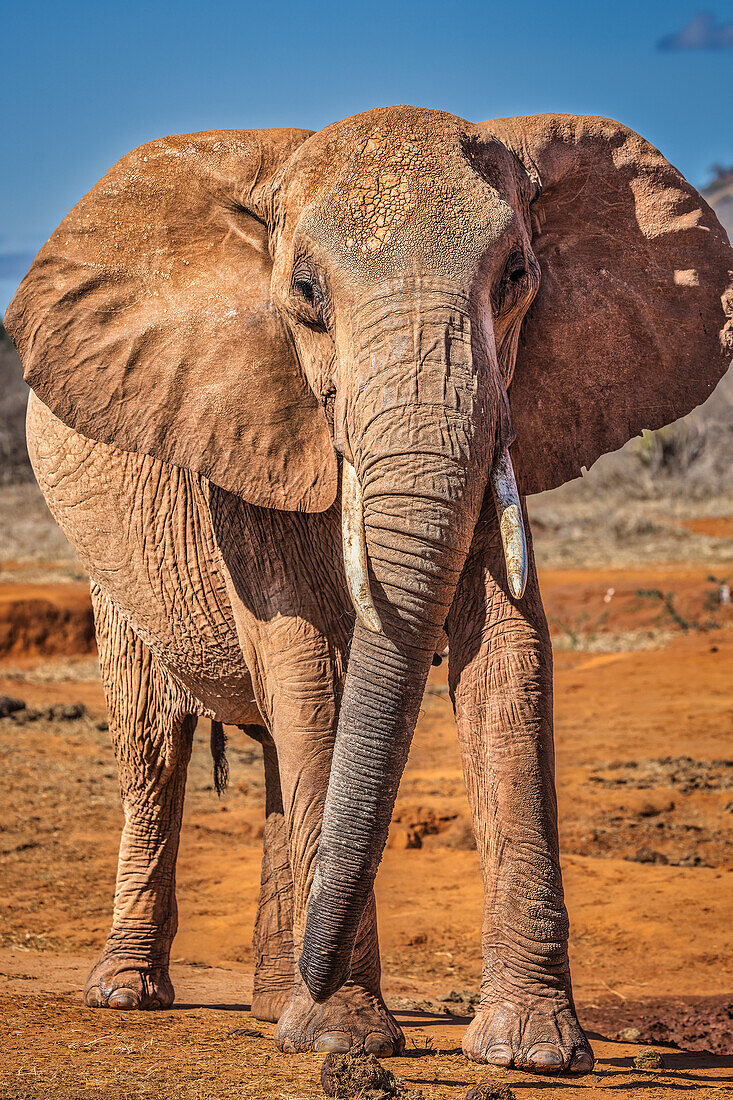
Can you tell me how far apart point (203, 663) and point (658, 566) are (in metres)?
16.9

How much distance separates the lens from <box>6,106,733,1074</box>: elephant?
3.64 meters

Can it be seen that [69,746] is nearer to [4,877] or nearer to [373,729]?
[4,877]

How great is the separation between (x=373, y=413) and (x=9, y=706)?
31.0 ft

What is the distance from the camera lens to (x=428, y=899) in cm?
A: 768

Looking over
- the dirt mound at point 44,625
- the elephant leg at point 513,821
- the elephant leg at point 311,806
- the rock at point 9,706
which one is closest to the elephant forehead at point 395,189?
the elephant leg at point 513,821

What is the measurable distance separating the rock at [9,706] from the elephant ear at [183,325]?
7966mm

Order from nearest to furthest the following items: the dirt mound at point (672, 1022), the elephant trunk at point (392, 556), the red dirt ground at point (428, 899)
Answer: the elephant trunk at point (392, 556), the red dirt ground at point (428, 899), the dirt mound at point (672, 1022)

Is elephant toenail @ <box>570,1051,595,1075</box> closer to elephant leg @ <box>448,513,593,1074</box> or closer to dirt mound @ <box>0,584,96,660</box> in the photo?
elephant leg @ <box>448,513,593,1074</box>

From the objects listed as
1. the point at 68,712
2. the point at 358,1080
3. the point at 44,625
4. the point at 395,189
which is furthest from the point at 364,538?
the point at 44,625

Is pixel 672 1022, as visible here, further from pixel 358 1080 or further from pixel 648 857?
pixel 358 1080

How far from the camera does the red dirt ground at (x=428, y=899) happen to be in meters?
4.43

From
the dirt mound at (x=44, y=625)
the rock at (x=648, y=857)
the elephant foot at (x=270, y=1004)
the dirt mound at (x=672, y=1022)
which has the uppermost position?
the dirt mound at (x=44, y=625)

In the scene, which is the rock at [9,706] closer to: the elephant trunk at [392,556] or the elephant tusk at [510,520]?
the elephant trunk at [392,556]

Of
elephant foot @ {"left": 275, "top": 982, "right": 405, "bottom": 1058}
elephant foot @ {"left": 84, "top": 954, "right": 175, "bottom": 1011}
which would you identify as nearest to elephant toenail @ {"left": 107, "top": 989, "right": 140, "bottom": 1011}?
elephant foot @ {"left": 84, "top": 954, "right": 175, "bottom": 1011}
